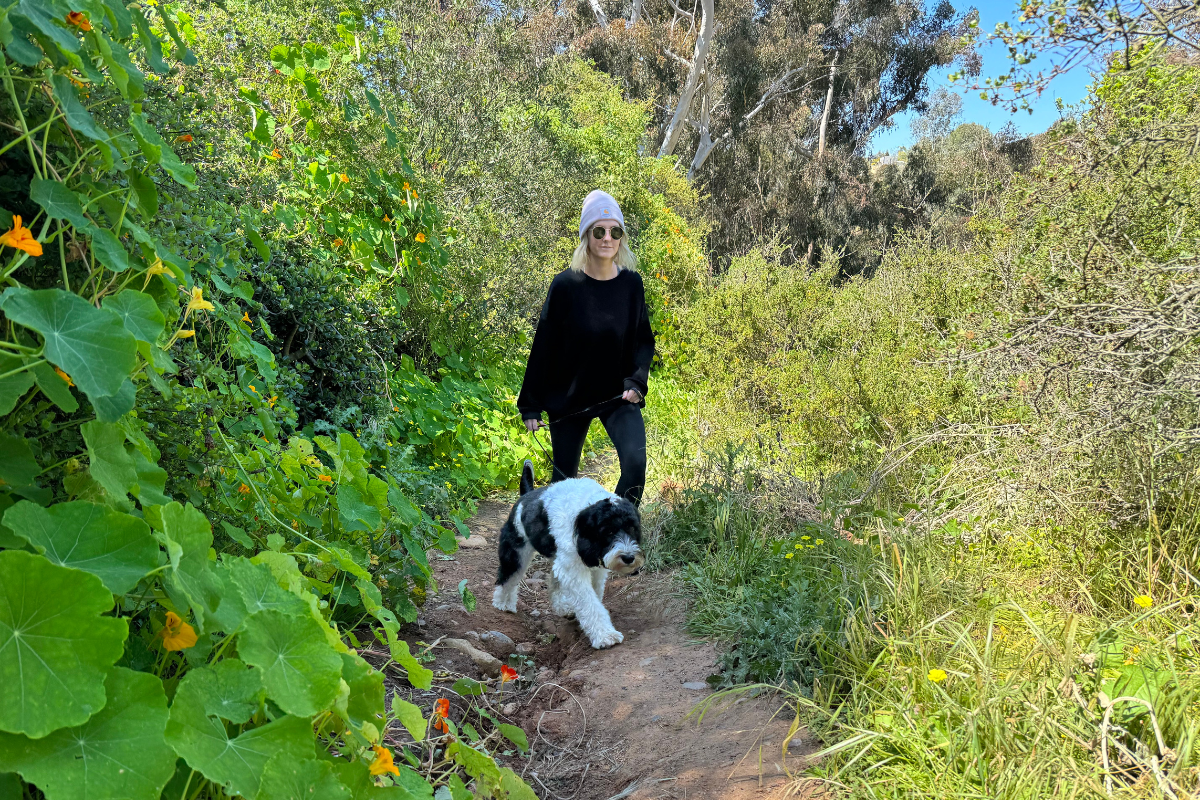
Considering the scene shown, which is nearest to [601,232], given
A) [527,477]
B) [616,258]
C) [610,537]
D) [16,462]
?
[616,258]

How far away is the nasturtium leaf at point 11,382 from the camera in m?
1.16

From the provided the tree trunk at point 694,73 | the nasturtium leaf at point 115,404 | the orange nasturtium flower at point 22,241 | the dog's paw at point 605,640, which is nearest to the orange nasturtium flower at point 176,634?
the nasturtium leaf at point 115,404

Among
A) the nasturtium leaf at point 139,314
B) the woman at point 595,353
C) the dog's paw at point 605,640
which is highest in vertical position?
the nasturtium leaf at point 139,314

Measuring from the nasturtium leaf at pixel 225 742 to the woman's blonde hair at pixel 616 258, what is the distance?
154 inches

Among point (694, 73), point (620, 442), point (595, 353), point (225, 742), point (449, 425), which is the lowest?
point (449, 425)

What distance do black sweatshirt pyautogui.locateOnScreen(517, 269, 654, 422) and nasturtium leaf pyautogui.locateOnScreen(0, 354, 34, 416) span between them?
371 cm

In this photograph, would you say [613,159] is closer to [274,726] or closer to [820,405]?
[820,405]

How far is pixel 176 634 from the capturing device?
4.64ft

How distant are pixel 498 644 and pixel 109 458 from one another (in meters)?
3.05

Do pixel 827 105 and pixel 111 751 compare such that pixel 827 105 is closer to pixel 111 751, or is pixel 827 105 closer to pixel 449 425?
pixel 449 425

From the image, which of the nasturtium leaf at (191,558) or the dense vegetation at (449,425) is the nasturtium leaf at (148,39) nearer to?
the dense vegetation at (449,425)

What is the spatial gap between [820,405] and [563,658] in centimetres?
363

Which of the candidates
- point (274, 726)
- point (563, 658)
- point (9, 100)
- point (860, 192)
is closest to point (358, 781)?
point (274, 726)

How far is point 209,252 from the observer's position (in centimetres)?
261
